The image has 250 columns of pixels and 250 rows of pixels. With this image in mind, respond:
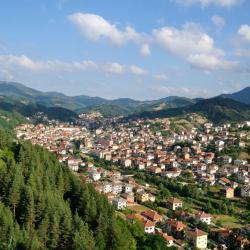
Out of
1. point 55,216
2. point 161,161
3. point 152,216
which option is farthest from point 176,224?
point 161,161

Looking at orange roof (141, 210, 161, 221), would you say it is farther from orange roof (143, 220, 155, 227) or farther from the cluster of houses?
orange roof (143, 220, 155, 227)

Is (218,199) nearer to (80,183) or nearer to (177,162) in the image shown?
(177,162)

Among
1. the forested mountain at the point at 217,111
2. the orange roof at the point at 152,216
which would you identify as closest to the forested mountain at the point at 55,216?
the orange roof at the point at 152,216

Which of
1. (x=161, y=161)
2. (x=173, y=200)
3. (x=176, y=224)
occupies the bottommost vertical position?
(x=176, y=224)

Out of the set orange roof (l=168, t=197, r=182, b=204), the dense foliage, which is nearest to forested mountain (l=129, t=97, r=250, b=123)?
orange roof (l=168, t=197, r=182, b=204)

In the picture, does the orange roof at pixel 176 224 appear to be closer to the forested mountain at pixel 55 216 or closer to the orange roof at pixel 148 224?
the orange roof at pixel 148 224

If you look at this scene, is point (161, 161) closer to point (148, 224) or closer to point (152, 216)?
point (152, 216)
